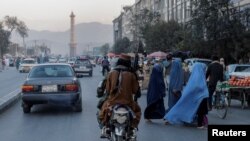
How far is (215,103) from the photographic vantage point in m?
15.5

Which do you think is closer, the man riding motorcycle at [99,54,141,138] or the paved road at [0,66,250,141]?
the man riding motorcycle at [99,54,141,138]

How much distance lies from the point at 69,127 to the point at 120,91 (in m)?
4.25

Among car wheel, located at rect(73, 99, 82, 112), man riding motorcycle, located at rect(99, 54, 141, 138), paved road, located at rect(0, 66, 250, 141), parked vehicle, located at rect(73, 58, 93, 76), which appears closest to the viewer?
man riding motorcycle, located at rect(99, 54, 141, 138)

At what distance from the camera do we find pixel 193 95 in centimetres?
1255

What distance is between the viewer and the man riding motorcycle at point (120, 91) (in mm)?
8828

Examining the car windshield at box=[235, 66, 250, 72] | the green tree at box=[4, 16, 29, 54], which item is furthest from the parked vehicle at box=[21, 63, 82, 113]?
the green tree at box=[4, 16, 29, 54]

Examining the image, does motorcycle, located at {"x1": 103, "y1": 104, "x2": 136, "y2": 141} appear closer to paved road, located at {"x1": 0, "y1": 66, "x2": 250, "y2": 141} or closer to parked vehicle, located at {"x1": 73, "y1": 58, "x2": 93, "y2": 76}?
paved road, located at {"x1": 0, "y1": 66, "x2": 250, "y2": 141}

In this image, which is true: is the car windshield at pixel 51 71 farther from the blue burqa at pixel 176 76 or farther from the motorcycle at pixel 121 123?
the motorcycle at pixel 121 123

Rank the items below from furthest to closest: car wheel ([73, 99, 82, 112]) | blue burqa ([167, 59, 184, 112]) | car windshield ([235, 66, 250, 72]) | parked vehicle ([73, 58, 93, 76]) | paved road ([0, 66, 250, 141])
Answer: parked vehicle ([73, 58, 93, 76]) < car windshield ([235, 66, 250, 72]) < car wheel ([73, 99, 82, 112]) < blue burqa ([167, 59, 184, 112]) < paved road ([0, 66, 250, 141])

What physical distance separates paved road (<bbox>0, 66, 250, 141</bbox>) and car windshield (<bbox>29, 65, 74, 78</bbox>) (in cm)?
112

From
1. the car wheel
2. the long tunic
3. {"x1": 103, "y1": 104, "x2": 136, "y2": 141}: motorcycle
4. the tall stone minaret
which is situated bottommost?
the car wheel

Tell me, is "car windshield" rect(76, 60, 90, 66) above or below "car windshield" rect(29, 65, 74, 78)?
below

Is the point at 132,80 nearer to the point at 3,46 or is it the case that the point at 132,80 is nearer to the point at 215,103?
the point at 215,103

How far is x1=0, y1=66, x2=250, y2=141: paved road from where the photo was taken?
11188 millimetres
